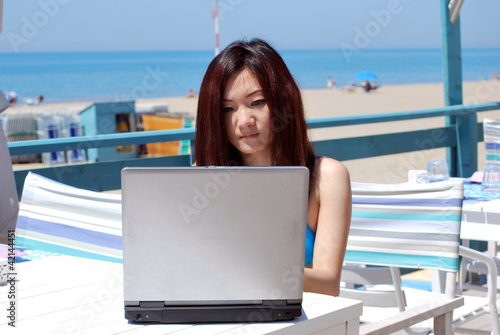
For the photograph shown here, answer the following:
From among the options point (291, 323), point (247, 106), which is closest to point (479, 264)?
point (247, 106)

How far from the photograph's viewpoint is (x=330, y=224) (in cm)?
154

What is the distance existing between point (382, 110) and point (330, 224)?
25.2m

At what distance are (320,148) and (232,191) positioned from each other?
2.82 m

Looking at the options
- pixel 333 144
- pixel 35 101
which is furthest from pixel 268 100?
pixel 35 101

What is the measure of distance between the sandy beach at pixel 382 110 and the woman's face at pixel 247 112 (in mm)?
2289

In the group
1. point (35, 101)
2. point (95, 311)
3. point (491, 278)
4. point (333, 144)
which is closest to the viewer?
point (95, 311)

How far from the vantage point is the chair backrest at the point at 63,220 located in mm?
2271

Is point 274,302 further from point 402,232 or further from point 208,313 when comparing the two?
point 402,232

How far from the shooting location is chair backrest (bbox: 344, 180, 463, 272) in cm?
195

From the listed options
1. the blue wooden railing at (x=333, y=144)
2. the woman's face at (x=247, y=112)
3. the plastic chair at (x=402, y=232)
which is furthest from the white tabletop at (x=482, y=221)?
the woman's face at (x=247, y=112)

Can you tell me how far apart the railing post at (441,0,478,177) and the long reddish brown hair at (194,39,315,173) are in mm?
2977

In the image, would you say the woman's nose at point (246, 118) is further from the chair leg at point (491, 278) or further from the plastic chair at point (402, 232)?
the chair leg at point (491, 278)

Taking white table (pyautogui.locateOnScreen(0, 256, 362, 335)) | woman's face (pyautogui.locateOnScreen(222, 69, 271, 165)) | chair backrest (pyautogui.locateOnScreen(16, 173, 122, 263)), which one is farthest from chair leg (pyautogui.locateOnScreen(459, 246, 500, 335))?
chair backrest (pyautogui.locateOnScreen(16, 173, 122, 263))

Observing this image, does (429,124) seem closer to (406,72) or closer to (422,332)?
(422,332)
